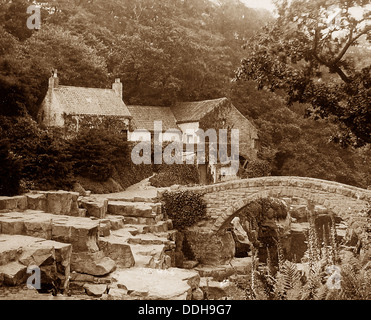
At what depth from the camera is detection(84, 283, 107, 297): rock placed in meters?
8.59

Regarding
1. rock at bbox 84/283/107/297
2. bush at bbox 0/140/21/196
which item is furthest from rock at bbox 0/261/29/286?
bush at bbox 0/140/21/196

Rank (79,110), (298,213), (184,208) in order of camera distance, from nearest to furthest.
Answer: (184,208) < (79,110) < (298,213)

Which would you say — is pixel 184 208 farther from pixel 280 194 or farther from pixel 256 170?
pixel 256 170

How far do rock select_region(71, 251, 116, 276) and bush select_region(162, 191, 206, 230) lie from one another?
11.7m

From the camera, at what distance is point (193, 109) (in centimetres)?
3625

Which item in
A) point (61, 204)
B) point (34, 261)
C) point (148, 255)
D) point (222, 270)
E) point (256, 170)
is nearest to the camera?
point (34, 261)

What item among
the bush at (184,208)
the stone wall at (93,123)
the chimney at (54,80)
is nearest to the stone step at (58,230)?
the bush at (184,208)

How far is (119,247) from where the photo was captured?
36.7 feet

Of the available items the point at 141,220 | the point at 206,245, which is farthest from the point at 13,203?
the point at 206,245

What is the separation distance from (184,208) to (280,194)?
5306mm

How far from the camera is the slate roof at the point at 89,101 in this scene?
2798 cm

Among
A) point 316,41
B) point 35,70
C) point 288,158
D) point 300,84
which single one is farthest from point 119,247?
point 288,158

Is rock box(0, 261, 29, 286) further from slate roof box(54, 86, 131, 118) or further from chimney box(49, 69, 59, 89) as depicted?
chimney box(49, 69, 59, 89)

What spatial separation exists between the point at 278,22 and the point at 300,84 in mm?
2231
